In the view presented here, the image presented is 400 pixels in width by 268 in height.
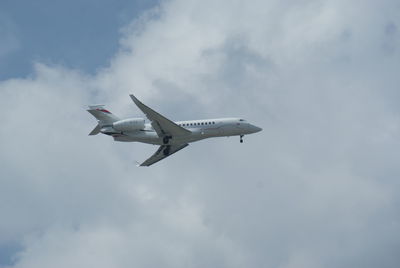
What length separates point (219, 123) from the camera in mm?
73062

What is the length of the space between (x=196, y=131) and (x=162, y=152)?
8.89 meters

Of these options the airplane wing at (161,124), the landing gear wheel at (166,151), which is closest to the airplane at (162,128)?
the airplane wing at (161,124)

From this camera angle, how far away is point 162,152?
7962 centimetres

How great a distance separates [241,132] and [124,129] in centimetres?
1426

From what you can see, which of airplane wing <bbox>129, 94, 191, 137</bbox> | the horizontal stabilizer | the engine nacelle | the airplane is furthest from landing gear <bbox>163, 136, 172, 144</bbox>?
the horizontal stabilizer

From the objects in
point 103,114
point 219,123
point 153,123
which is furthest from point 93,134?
point 219,123

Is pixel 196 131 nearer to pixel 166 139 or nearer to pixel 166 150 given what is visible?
pixel 166 139

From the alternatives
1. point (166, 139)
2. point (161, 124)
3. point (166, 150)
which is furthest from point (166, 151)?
point (161, 124)

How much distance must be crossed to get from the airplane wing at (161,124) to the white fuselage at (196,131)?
93 cm

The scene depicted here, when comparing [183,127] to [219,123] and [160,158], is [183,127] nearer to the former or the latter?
[219,123]

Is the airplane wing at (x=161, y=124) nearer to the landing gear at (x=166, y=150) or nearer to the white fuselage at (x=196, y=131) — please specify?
the white fuselage at (x=196, y=131)

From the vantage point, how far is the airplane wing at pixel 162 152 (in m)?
78.7

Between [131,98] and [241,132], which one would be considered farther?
[241,132]

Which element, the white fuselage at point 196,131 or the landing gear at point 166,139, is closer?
the white fuselage at point 196,131
